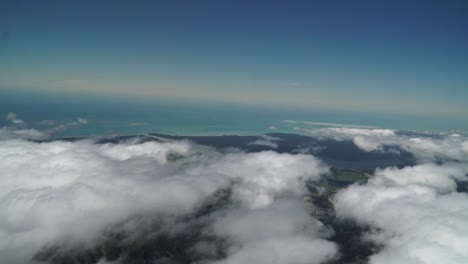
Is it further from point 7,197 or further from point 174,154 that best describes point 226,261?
point 174,154

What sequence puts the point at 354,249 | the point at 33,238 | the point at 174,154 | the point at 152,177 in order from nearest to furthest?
1. the point at 33,238
2. the point at 354,249
3. the point at 152,177
4. the point at 174,154

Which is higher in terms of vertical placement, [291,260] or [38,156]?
[38,156]

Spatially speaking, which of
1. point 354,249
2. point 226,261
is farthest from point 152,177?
point 354,249

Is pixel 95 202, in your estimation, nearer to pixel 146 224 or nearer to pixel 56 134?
pixel 146 224

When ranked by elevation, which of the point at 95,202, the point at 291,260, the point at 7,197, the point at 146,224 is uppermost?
the point at 7,197

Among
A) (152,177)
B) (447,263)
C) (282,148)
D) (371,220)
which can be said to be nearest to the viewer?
(447,263)

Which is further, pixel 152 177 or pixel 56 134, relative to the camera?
A: pixel 56 134

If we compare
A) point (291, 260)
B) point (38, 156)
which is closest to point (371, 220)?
point (291, 260)

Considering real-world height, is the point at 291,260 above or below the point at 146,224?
above

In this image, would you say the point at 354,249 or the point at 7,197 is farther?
the point at 354,249
